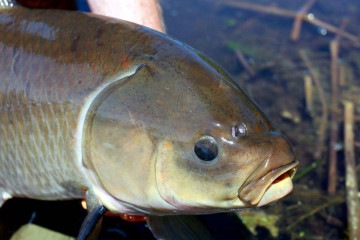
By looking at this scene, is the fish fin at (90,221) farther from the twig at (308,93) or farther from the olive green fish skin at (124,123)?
the twig at (308,93)

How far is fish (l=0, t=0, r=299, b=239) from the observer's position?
1.68 meters

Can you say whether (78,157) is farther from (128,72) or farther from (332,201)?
(332,201)

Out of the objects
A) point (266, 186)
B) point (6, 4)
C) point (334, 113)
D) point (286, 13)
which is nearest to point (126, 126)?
point (266, 186)

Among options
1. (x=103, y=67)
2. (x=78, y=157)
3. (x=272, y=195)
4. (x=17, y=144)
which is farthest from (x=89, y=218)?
(x=272, y=195)

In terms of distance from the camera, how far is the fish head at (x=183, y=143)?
1.65 m

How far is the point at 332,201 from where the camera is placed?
3.46 metres

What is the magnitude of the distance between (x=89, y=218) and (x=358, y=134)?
3.34 meters

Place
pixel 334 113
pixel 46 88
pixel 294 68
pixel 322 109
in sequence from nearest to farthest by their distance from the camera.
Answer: pixel 46 88
pixel 334 113
pixel 322 109
pixel 294 68

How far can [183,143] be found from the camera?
1.70 metres

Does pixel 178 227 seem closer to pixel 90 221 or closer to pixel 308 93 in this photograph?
pixel 90 221

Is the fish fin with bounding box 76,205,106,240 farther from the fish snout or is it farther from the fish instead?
the fish snout

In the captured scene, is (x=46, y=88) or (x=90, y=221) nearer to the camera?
(x=90, y=221)

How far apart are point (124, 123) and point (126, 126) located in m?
0.01

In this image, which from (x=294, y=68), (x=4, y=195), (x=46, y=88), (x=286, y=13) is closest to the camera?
(x=46, y=88)
